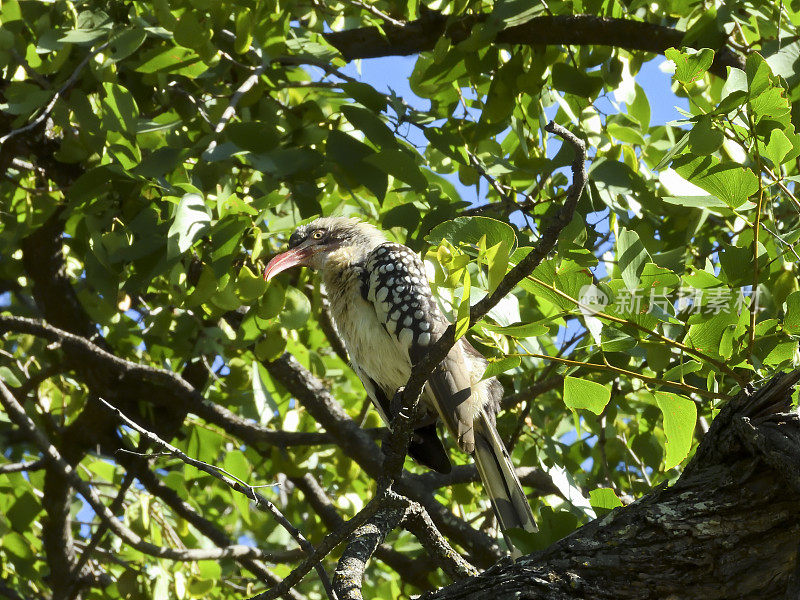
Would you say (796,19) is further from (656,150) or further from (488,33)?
(488,33)

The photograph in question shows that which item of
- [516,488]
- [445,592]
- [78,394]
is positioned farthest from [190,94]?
[445,592]

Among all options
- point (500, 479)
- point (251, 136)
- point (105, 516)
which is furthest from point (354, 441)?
point (251, 136)

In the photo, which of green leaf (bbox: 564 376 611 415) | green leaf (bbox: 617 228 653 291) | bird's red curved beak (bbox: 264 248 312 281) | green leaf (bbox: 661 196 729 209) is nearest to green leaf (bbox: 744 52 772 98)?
green leaf (bbox: 661 196 729 209)

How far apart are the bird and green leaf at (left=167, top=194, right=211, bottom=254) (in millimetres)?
745

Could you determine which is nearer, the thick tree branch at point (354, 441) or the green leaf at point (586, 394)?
the green leaf at point (586, 394)

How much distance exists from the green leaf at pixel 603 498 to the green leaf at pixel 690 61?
3.77 ft

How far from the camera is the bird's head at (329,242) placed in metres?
4.24

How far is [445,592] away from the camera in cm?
191

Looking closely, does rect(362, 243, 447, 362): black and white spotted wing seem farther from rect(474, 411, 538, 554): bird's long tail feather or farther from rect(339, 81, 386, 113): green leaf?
rect(339, 81, 386, 113): green leaf

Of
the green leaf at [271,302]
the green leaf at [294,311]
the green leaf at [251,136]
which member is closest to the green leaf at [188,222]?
the green leaf at [251,136]

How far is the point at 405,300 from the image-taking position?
3896 millimetres

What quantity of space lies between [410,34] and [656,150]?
1.22 metres

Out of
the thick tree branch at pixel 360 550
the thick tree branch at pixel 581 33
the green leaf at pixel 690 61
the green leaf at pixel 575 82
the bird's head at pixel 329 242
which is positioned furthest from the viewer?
the bird's head at pixel 329 242

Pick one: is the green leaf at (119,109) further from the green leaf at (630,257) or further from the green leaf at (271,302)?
the green leaf at (630,257)
